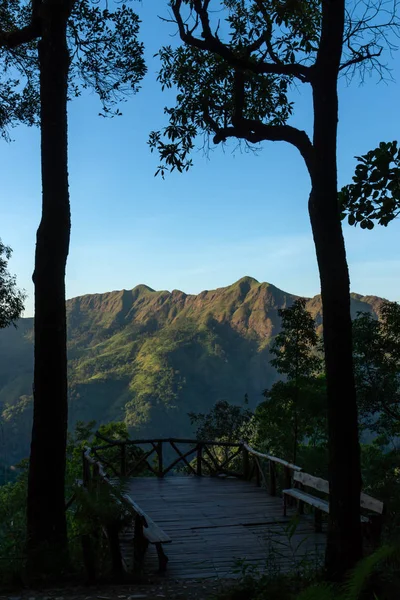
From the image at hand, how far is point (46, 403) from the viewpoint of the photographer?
726 centimetres

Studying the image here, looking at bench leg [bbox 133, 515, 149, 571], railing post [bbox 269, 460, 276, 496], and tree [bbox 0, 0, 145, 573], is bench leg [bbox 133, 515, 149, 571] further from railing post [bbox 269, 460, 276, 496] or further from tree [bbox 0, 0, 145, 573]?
railing post [bbox 269, 460, 276, 496]

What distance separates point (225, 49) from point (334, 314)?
3.22 m

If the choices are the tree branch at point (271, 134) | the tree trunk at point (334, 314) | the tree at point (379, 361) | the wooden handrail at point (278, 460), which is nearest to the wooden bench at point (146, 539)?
the tree trunk at point (334, 314)

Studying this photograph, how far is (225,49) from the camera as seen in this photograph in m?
6.75

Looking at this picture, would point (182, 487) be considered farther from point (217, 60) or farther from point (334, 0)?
point (334, 0)

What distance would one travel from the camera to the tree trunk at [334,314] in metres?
5.39

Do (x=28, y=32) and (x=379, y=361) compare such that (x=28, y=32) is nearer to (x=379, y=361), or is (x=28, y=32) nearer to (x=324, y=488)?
(x=324, y=488)

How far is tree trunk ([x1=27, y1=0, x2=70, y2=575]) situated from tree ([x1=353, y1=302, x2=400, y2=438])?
52.7ft

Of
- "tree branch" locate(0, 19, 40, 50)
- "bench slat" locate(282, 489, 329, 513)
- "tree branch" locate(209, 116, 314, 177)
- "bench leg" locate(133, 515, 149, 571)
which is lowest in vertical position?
"bench leg" locate(133, 515, 149, 571)

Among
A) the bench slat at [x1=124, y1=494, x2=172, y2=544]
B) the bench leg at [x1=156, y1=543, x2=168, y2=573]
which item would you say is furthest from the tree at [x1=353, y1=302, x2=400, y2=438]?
the bench leg at [x1=156, y1=543, x2=168, y2=573]

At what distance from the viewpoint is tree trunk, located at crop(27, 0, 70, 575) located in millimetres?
7215

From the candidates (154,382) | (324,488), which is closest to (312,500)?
(324,488)

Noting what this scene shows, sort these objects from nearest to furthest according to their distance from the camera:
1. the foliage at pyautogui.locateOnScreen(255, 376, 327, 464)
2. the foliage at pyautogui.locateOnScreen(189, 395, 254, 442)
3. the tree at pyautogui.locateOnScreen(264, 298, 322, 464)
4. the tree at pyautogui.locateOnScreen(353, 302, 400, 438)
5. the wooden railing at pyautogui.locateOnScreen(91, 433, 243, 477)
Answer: the wooden railing at pyautogui.locateOnScreen(91, 433, 243, 477) < the tree at pyautogui.locateOnScreen(353, 302, 400, 438) < the foliage at pyautogui.locateOnScreen(255, 376, 327, 464) < the tree at pyautogui.locateOnScreen(264, 298, 322, 464) < the foliage at pyautogui.locateOnScreen(189, 395, 254, 442)

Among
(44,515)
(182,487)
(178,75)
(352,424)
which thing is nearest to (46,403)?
(44,515)
